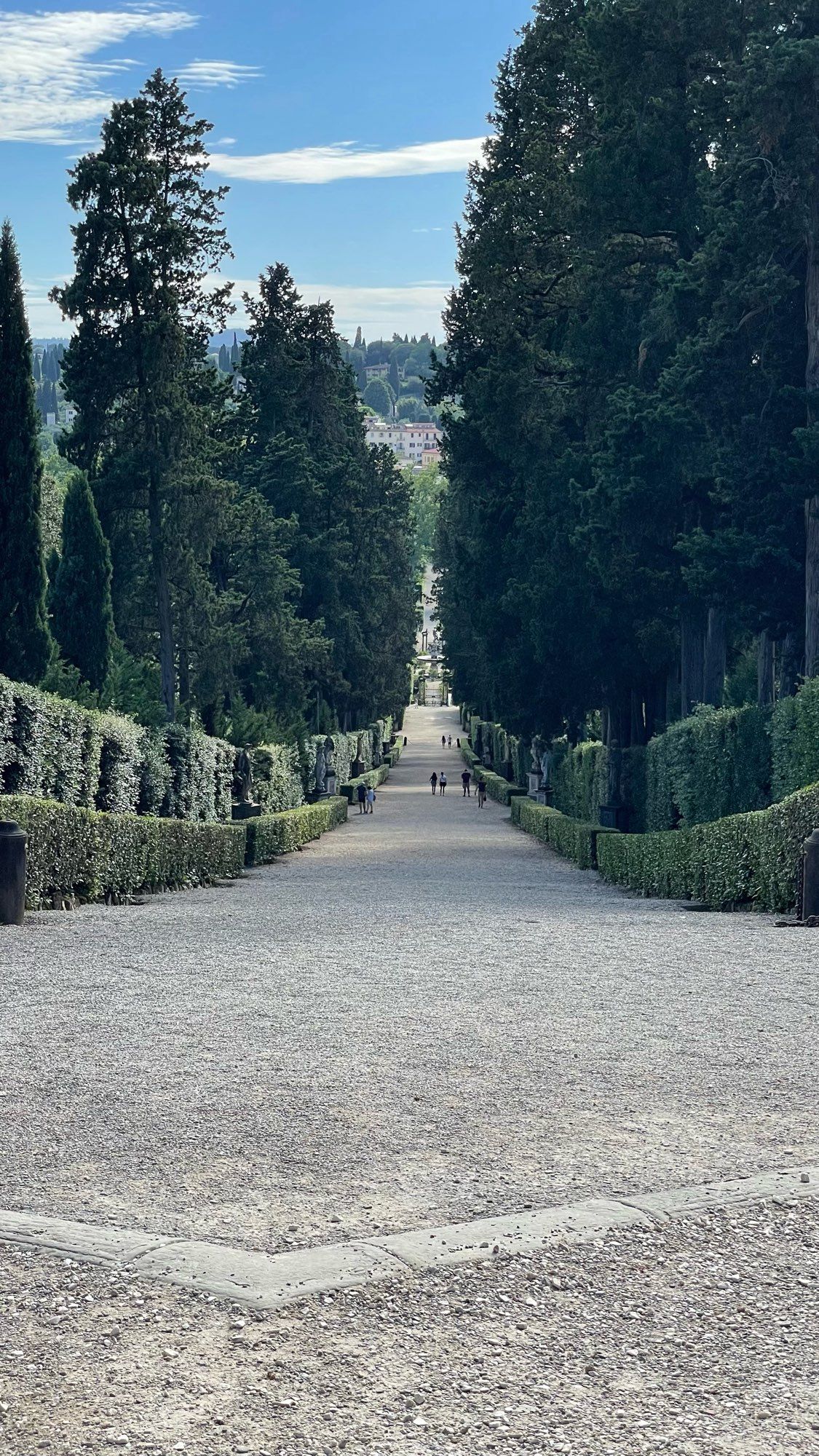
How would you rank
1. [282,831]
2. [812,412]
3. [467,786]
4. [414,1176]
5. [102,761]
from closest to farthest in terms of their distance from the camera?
[414,1176], [102,761], [812,412], [282,831], [467,786]

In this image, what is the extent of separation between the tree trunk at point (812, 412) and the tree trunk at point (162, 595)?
1555 centimetres

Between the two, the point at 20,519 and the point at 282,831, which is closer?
the point at 20,519

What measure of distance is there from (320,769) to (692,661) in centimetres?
1720

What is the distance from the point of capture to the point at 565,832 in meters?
29.9

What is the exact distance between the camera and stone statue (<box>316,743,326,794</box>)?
45.8 meters

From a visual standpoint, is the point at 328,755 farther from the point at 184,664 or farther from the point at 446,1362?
the point at 446,1362

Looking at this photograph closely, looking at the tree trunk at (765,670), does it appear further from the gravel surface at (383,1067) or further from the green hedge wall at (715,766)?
the gravel surface at (383,1067)

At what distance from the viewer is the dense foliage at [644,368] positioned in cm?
2398

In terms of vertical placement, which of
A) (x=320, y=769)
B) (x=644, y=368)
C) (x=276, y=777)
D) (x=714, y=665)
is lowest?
(x=276, y=777)

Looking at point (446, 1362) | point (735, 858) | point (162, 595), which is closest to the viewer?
point (446, 1362)

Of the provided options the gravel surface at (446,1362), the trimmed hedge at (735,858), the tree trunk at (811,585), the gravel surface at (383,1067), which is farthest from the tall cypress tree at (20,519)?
the gravel surface at (446,1362)

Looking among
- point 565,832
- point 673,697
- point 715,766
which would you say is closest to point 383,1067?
point 715,766

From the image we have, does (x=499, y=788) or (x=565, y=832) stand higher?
(x=499, y=788)

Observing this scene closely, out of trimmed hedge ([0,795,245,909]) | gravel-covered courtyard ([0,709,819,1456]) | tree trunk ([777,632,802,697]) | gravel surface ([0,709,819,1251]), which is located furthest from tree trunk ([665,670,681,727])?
gravel-covered courtyard ([0,709,819,1456])
